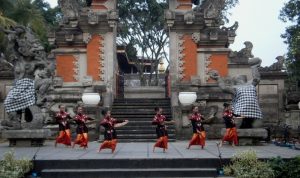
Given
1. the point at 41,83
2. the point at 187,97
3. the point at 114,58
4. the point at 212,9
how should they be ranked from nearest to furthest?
1. the point at 41,83
2. the point at 187,97
3. the point at 212,9
4. the point at 114,58

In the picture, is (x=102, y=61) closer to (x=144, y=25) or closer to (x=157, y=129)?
(x=157, y=129)

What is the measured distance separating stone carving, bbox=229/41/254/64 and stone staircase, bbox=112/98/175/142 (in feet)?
13.0

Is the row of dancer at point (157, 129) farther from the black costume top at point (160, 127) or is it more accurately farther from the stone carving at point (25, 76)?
the stone carving at point (25, 76)

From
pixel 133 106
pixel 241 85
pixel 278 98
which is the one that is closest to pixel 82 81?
pixel 133 106

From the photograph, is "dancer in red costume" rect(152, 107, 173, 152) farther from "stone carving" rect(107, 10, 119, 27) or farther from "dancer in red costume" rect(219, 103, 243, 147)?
"stone carving" rect(107, 10, 119, 27)

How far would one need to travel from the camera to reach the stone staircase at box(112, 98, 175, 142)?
1864 centimetres

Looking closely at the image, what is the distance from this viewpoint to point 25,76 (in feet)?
52.2

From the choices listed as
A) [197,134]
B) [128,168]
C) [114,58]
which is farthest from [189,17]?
[128,168]

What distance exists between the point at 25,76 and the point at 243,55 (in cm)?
1129

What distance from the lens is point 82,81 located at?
69.9 feet

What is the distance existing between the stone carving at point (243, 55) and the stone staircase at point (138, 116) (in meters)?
3.97

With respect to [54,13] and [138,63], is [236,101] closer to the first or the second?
[138,63]

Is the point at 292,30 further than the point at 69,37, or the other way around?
the point at 292,30

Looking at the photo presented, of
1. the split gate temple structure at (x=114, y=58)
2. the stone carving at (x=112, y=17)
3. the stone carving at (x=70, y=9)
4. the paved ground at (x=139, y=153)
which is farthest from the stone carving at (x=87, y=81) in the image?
the paved ground at (x=139, y=153)
